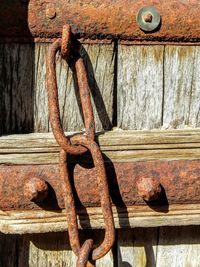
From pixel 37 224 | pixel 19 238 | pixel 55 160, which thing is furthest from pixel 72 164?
pixel 19 238

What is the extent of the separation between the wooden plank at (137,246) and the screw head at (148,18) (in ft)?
1.46

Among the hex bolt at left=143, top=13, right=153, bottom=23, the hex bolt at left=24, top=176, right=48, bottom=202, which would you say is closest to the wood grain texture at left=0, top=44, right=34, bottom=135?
the hex bolt at left=24, top=176, right=48, bottom=202

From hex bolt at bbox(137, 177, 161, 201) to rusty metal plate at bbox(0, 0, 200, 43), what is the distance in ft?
0.94

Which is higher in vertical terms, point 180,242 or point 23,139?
point 23,139

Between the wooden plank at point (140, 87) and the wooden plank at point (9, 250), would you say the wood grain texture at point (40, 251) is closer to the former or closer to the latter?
the wooden plank at point (9, 250)

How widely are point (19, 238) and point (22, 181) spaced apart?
188mm

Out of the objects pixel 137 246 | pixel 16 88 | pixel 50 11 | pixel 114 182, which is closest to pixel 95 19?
pixel 50 11

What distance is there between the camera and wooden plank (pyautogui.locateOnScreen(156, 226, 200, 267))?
44.1 inches

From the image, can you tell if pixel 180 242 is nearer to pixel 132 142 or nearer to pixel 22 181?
pixel 132 142

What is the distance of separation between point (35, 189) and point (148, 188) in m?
0.22

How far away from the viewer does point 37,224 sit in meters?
1.00

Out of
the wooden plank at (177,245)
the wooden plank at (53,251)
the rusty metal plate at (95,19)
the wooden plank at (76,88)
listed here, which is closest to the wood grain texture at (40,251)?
the wooden plank at (53,251)

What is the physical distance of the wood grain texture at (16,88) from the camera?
3.23 feet

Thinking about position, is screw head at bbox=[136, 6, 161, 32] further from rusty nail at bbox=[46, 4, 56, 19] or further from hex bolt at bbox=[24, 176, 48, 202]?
hex bolt at bbox=[24, 176, 48, 202]
